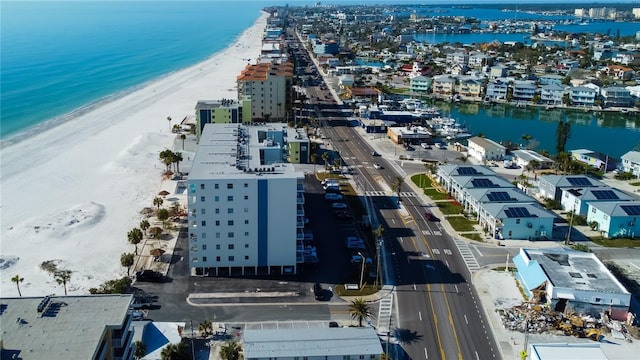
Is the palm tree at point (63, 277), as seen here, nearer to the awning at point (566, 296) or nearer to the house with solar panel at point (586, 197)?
the awning at point (566, 296)

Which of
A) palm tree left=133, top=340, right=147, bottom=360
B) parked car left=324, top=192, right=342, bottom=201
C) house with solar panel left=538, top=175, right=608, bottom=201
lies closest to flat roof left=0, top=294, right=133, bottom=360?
palm tree left=133, top=340, right=147, bottom=360

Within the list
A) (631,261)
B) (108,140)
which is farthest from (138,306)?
(108,140)

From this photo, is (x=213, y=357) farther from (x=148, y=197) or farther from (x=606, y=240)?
(x=606, y=240)

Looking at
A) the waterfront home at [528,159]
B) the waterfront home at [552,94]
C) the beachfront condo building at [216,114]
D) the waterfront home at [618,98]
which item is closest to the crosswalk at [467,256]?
the waterfront home at [528,159]

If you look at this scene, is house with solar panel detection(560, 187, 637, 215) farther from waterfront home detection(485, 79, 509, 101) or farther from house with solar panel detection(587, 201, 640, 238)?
waterfront home detection(485, 79, 509, 101)

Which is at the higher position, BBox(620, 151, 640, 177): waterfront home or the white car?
BBox(620, 151, 640, 177): waterfront home
